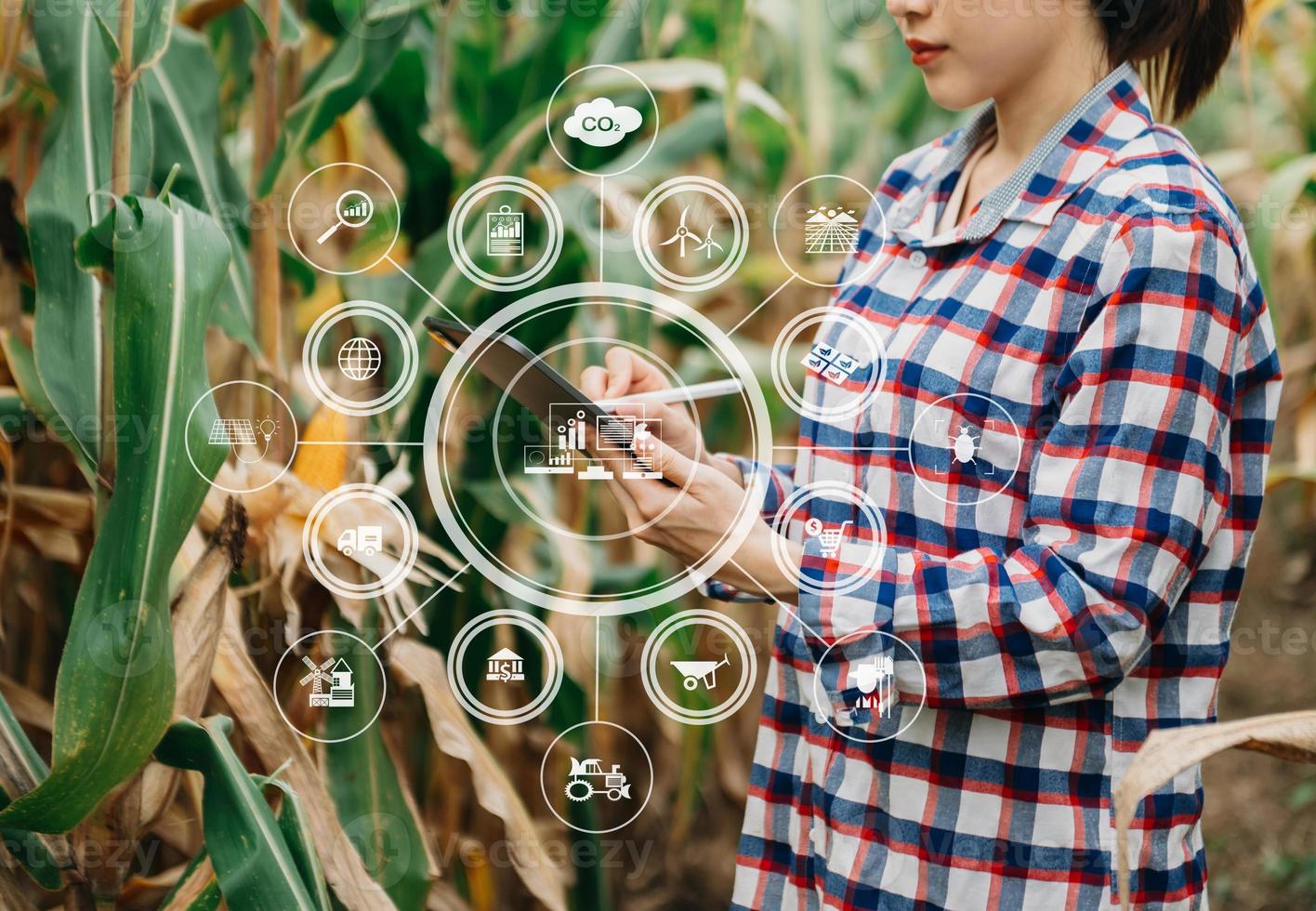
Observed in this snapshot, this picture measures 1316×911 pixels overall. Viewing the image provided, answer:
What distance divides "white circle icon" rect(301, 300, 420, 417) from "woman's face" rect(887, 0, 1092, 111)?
1.07ft

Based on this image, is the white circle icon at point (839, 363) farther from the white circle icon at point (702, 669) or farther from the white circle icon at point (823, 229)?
the white circle icon at point (702, 669)

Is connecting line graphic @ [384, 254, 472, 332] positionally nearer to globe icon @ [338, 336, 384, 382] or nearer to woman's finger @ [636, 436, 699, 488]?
globe icon @ [338, 336, 384, 382]

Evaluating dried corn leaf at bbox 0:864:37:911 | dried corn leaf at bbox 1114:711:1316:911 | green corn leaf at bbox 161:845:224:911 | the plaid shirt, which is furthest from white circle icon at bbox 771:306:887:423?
dried corn leaf at bbox 0:864:37:911

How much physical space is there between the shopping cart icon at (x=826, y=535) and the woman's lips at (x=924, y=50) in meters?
0.24

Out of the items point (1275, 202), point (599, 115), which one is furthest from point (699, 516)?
point (1275, 202)

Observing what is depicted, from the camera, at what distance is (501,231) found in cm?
67

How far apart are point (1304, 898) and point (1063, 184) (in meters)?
0.79

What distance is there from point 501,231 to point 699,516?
22cm

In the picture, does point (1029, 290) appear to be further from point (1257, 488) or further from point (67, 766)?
point (67, 766)

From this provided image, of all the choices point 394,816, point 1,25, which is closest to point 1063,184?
point 394,816

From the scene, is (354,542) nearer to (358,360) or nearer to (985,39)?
(358,360)

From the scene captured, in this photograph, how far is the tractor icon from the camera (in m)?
0.67

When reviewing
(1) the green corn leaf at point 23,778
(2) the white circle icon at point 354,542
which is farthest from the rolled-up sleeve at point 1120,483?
(1) the green corn leaf at point 23,778

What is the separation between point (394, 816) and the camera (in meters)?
0.68
